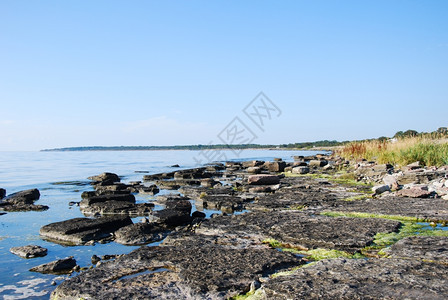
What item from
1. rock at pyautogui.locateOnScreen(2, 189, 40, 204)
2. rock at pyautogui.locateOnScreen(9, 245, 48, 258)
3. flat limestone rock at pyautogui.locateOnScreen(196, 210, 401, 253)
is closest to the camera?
flat limestone rock at pyautogui.locateOnScreen(196, 210, 401, 253)

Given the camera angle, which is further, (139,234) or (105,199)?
(105,199)

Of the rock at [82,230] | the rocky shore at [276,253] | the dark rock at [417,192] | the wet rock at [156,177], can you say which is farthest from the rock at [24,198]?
the dark rock at [417,192]

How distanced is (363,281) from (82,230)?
445 centimetres

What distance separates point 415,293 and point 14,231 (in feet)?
21.8

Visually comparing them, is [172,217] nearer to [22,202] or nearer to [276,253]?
[276,253]

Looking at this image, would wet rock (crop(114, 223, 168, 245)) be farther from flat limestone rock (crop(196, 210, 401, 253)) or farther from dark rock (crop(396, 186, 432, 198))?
dark rock (crop(396, 186, 432, 198))

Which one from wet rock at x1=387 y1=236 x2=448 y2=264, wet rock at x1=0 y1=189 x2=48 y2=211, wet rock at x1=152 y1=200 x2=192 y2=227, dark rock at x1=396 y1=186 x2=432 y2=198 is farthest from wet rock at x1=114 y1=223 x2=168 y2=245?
dark rock at x1=396 y1=186 x2=432 y2=198

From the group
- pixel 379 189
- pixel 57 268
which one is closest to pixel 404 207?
pixel 379 189

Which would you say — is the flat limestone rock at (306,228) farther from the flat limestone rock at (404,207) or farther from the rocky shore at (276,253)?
the flat limestone rock at (404,207)

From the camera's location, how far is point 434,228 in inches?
200

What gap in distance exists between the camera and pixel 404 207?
21.5 feet

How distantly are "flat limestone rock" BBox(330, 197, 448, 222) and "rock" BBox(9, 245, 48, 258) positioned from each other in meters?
4.96

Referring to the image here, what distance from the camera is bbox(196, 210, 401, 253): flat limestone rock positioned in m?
4.34

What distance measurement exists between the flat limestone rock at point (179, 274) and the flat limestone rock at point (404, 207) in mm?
3099
